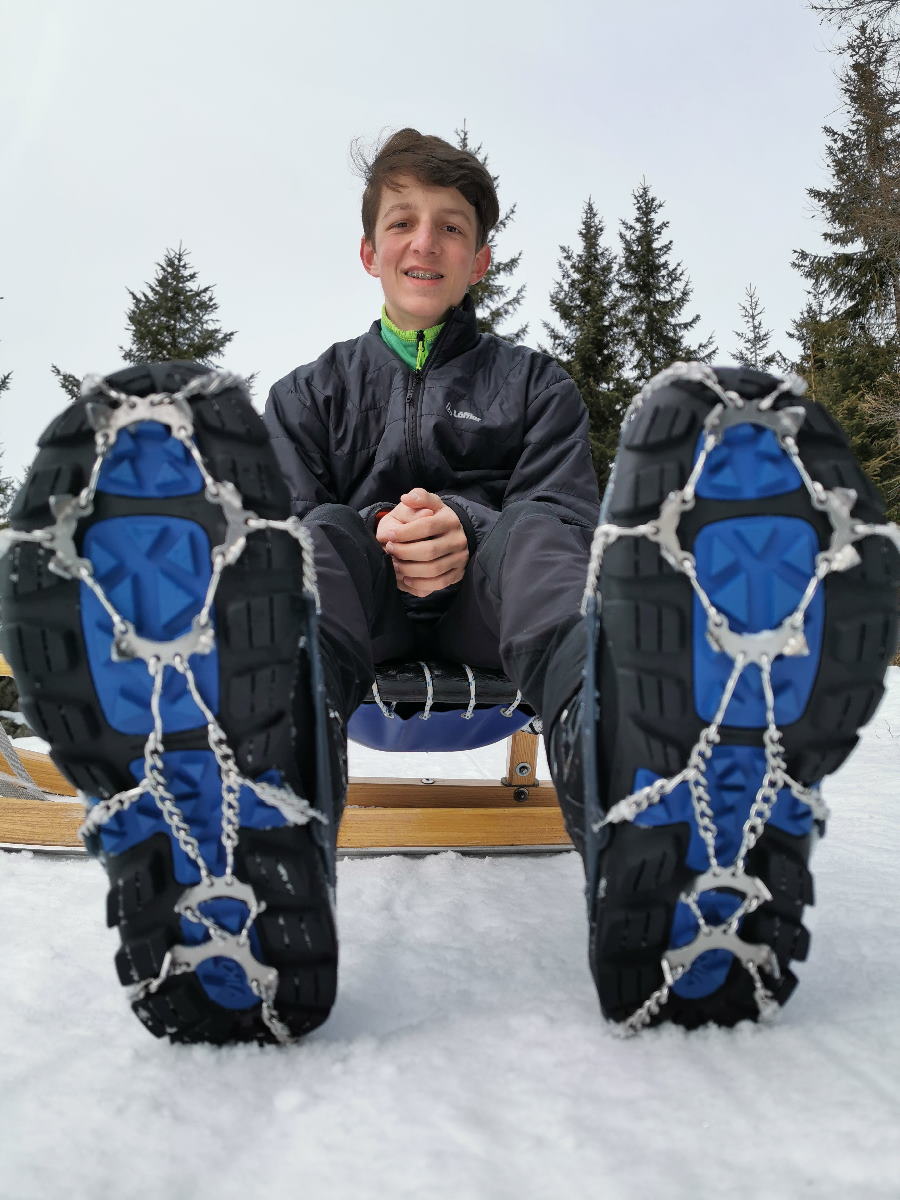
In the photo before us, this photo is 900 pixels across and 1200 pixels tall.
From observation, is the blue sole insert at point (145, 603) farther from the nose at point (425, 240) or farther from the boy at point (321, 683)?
the nose at point (425, 240)

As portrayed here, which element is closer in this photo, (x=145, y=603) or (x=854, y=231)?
(x=145, y=603)

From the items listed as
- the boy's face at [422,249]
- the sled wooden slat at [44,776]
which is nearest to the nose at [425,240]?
the boy's face at [422,249]

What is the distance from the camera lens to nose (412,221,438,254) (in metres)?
1.34

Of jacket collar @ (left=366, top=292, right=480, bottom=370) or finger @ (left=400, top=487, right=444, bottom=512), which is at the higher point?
jacket collar @ (left=366, top=292, right=480, bottom=370)

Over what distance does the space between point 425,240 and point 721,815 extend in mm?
1045

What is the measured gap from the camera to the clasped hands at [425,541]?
38.1 inches

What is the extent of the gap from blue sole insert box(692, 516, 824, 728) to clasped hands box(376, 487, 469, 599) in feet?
1.47

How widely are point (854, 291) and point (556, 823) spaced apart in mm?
13432

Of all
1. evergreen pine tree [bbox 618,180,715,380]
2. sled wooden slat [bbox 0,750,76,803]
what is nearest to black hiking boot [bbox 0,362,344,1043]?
sled wooden slat [bbox 0,750,76,803]

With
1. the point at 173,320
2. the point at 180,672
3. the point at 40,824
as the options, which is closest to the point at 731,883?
the point at 180,672

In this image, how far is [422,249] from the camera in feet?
4.42

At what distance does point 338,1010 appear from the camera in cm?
70

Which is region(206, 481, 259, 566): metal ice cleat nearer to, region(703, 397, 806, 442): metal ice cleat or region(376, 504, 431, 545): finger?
region(703, 397, 806, 442): metal ice cleat

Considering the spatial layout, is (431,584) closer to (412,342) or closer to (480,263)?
(412,342)
